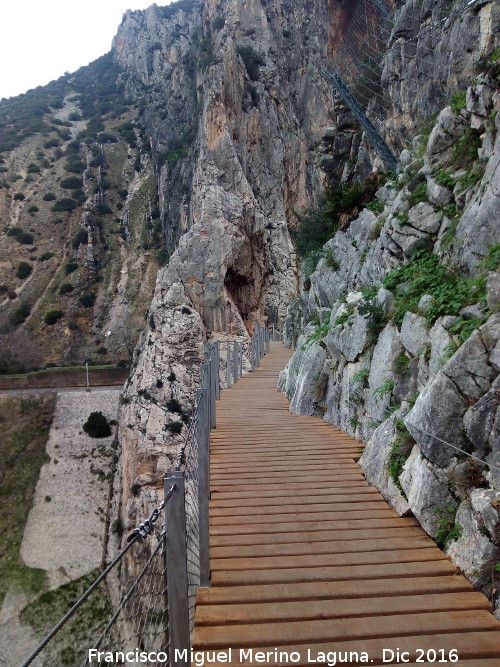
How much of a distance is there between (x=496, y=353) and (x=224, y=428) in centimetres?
467

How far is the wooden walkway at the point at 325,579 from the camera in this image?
8.49ft

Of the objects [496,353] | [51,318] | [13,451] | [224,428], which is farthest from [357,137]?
[51,318]

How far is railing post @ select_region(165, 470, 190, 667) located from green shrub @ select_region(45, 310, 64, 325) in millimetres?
42335

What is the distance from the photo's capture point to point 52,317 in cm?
4025

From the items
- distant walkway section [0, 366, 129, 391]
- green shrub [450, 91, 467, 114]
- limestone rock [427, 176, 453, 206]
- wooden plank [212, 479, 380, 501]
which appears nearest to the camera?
wooden plank [212, 479, 380, 501]

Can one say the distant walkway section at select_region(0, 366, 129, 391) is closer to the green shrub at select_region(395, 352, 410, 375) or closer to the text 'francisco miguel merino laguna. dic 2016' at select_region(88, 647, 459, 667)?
the green shrub at select_region(395, 352, 410, 375)

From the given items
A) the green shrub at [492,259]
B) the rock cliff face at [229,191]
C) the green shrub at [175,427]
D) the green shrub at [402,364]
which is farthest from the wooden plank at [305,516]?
the green shrub at [175,427]

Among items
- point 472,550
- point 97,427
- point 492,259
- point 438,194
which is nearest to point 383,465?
point 472,550

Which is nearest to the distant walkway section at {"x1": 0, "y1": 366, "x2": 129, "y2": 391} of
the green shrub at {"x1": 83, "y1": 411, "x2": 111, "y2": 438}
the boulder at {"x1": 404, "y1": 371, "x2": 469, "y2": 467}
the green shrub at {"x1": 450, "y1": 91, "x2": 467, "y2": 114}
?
the green shrub at {"x1": 83, "y1": 411, "x2": 111, "y2": 438}

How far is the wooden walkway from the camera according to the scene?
8.49 feet

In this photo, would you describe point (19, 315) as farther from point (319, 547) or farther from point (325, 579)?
point (325, 579)

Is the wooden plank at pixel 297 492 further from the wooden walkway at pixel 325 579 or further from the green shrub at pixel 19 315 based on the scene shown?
the green shrub at pixel 19 315

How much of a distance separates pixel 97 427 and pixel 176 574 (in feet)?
93.5

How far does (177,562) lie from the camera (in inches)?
86.7
